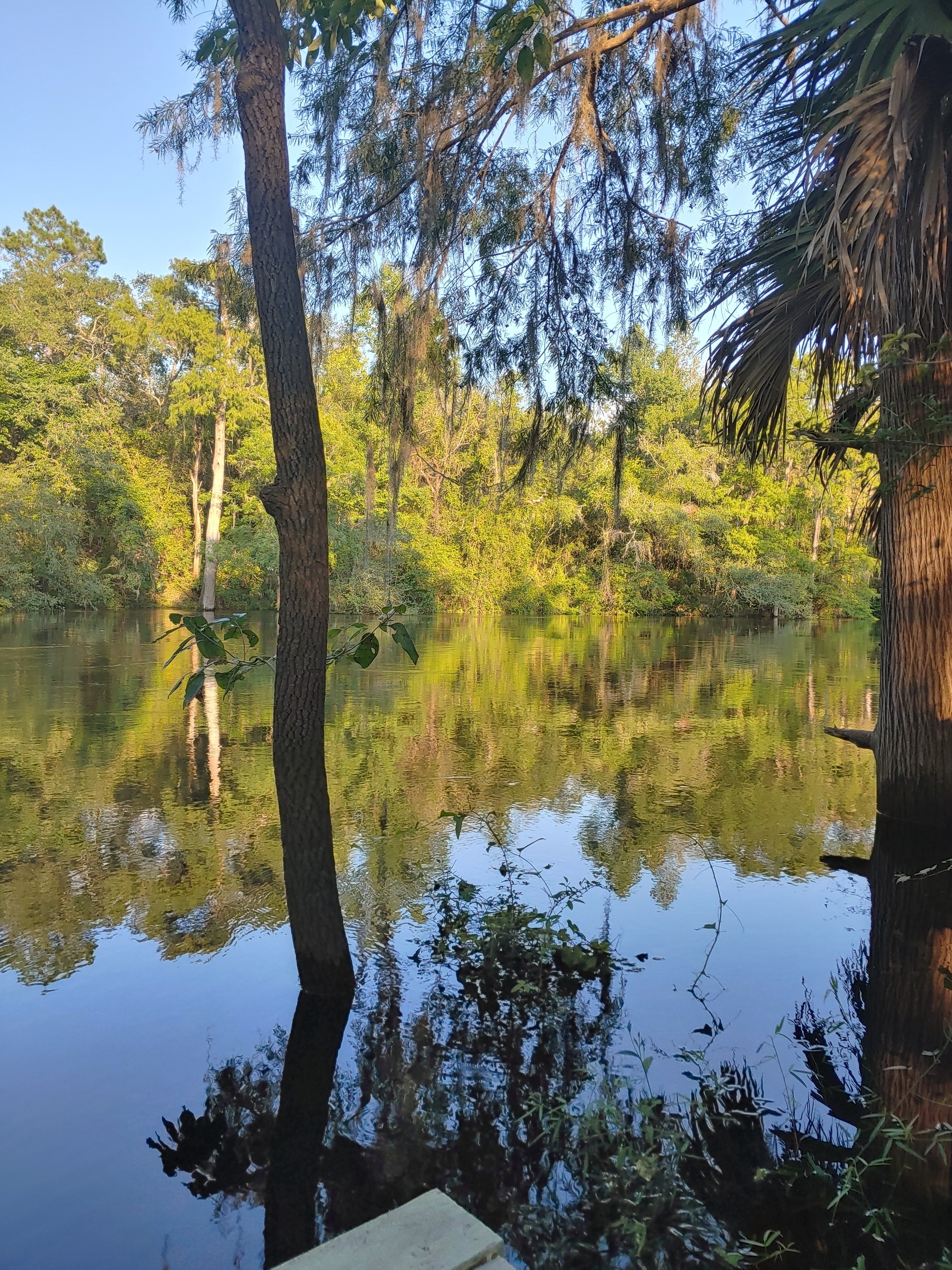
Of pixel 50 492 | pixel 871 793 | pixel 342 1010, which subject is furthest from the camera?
pixel 50 492

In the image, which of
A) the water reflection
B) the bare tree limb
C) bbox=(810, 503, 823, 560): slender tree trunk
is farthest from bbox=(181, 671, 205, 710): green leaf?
bbox=(810, 503, 823, 560): slender tree trunk

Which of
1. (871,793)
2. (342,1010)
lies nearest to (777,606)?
(871,793)

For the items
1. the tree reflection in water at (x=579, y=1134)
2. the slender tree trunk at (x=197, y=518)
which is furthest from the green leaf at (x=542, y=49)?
→ the slender tree trunk at (x=197, y=518)

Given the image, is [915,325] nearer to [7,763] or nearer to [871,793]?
[871,793]

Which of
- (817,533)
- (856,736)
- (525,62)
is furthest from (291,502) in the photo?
(817,533)

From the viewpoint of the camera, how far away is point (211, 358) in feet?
83.1

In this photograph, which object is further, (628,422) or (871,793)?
(871,793)

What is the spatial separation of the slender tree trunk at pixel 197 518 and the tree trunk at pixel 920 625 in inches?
1059

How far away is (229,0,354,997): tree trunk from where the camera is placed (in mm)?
3061

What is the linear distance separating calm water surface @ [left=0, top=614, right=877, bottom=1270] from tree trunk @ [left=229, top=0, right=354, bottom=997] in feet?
1.41

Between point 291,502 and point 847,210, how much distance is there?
11.3ft

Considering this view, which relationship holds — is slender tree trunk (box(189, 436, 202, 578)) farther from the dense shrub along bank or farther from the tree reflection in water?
the tree reflection in water

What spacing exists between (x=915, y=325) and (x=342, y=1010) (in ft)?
13.0

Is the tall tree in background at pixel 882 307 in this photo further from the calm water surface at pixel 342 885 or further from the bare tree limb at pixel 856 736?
the calm water surface at pixel 342 885
